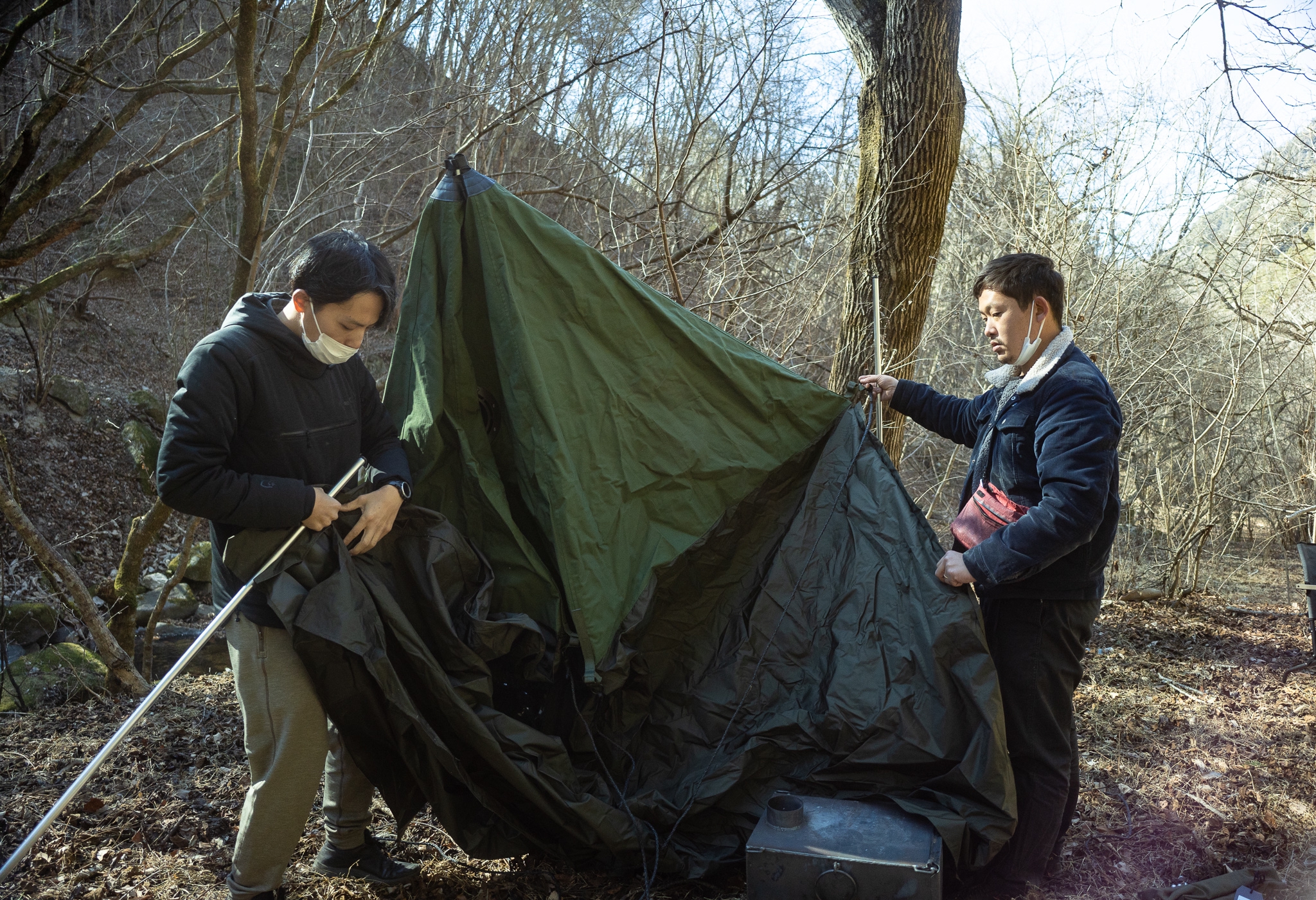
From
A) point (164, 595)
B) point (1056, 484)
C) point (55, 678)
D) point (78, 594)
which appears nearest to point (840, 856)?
point (1056, 484)

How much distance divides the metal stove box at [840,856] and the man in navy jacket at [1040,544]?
1.32 feet

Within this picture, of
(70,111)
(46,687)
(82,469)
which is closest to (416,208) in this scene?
(70,111)

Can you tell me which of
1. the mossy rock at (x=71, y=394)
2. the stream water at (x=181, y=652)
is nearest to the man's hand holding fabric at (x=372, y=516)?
the stream water at (x=181, y=652)

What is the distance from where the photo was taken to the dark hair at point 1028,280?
7.63 feet

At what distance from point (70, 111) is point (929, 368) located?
28.3 ft

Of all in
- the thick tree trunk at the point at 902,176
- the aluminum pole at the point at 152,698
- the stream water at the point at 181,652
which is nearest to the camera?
the aluminum pole at the point at 152,698

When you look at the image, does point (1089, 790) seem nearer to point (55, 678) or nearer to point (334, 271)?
point (334, 271)

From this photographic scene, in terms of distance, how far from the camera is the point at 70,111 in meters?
7.36

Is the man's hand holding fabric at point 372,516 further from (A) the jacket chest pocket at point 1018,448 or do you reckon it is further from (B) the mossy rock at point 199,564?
(B) the mossy rock at point 199,564

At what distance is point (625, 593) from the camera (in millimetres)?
2494

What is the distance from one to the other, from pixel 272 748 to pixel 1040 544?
6.24 ft

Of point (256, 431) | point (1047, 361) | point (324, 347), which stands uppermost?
point (1047, 361)

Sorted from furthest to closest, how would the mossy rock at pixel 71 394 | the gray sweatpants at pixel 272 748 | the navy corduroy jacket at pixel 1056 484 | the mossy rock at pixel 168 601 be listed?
the mossy rock at pixel 71 394 → the mossy rock at pixel 168 601 → the navy corduroy jacket at pixel 1056 484 → the gray sweatpants at pixel 272 748

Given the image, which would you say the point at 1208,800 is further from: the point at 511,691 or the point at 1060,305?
the point at 511,691
